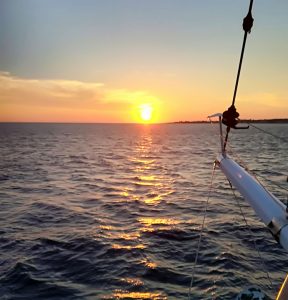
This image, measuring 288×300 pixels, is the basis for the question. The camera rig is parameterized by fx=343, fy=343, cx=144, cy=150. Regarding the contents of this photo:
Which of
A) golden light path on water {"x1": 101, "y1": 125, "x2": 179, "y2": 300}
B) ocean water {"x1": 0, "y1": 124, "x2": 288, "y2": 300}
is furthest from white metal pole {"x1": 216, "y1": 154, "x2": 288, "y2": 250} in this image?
golden light path on water {"x1": 101, "y1": 125, "x2": 179, "y2": 300}

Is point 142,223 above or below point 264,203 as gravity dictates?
below

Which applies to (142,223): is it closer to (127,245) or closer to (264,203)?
(127,245)

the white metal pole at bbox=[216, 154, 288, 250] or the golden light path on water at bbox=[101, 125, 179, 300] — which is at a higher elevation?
the white metal pole at bbox=[216, 154, 288, 250]

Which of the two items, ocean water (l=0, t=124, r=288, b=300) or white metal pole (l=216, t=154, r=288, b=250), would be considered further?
ocean water (l=0, t=124, r=288, b=300)

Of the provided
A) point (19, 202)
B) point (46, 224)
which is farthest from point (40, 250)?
point (19, 202)

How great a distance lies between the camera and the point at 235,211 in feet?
69.1

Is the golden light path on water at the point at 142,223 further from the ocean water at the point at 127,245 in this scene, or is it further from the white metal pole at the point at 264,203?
the white metal pole at the point at 264,203

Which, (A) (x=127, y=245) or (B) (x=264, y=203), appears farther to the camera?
(A) (x=127, y=245)

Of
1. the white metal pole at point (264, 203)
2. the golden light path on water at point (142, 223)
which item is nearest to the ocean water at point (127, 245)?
the golden light path on water at point (142, 223)

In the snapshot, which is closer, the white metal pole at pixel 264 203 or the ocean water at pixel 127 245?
the white metal pole at pixel 264 203

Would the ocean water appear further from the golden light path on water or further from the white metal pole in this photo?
the white metal pole

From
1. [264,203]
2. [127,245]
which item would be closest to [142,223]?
[127,245]

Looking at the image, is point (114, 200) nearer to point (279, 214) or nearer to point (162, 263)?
point (162, 263)

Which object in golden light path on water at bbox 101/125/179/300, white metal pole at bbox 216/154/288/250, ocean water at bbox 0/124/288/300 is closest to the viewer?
white metal pole at bbox 216/154/288/250
